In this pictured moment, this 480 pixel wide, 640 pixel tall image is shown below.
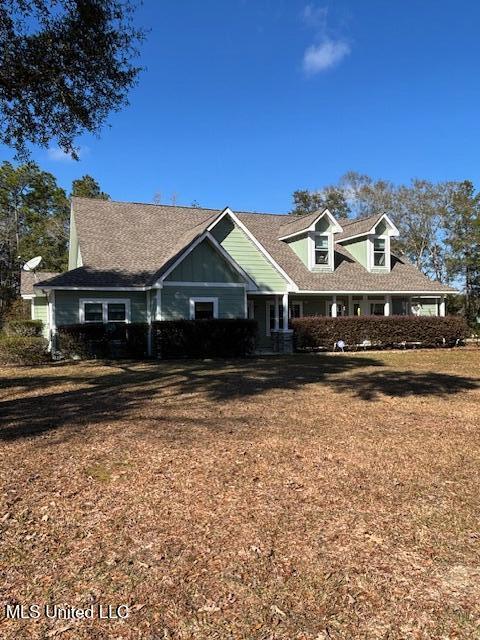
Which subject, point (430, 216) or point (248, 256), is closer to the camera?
point (248, 256)

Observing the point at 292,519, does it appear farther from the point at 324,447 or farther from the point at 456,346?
the point at 456,346

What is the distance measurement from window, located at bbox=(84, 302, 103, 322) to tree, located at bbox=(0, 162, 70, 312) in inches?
990

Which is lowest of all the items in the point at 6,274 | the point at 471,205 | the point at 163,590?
the point at 163,590

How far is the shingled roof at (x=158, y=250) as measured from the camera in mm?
19328

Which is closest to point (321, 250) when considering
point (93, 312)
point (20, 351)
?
point (93, 312)

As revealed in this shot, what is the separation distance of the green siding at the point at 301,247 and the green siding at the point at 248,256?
3479 mm

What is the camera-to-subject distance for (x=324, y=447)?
237 inches

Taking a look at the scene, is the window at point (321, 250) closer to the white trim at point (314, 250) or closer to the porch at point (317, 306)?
the white trim at point (314, 250)

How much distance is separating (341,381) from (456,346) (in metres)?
13.8

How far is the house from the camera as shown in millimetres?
18422

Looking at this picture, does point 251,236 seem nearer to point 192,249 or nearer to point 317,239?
point 192,249

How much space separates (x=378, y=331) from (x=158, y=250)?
33.5 ft

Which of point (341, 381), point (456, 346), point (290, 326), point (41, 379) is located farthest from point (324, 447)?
point (456, 346)

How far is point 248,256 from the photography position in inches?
838
